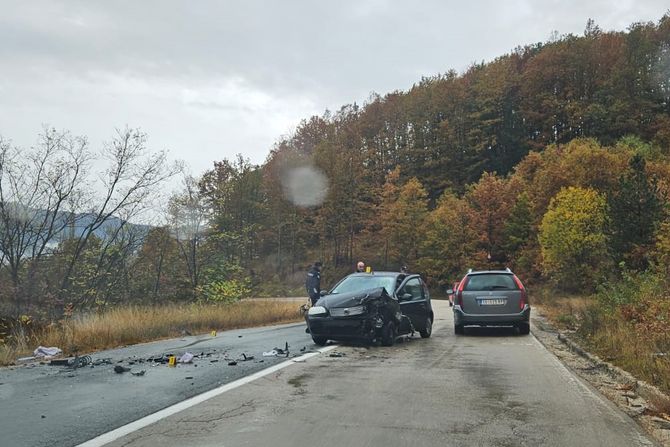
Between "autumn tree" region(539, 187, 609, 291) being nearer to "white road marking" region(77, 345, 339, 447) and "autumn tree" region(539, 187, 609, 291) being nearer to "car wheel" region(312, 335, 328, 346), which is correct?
"car wheel" region(312, 335, 328, 346)

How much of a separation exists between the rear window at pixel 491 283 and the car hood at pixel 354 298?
11.1 feet

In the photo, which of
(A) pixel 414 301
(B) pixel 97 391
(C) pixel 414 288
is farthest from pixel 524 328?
(B) pixel 97 391

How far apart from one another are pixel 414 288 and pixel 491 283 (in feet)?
6.53

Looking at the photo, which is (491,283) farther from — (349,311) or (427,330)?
(349,311)

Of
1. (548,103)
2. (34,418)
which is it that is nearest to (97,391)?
(34,418)

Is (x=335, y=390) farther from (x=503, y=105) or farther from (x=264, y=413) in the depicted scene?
(x=503, y=105)

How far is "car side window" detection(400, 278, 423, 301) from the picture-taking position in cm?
1382

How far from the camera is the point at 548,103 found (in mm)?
77125

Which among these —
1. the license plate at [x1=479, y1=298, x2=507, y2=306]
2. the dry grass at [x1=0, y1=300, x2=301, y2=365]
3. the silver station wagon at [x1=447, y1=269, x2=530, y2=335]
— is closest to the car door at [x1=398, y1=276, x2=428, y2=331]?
the silver station wagon at [x1=447, y1=269, x2=530, y2=335]

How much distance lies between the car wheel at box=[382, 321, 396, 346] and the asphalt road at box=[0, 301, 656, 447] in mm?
1711

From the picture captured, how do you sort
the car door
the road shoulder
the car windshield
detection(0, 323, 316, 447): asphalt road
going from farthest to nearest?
the car door < the car windshield < the road shoulder < detection(0, 323, 316, 447): asphalt road

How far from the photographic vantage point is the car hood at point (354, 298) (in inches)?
465

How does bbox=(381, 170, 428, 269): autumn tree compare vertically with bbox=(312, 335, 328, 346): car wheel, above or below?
above

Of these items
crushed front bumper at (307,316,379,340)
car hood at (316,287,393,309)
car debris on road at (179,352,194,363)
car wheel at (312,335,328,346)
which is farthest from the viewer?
car wheel at (312,335,328,346)
